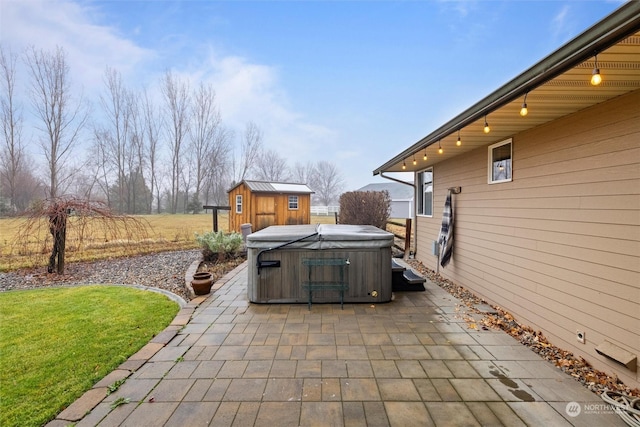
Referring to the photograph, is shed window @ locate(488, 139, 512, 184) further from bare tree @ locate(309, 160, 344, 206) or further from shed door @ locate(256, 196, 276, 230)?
bare tree @ locate(309, 160, 344, 206)

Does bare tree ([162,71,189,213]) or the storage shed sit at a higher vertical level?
bare tree ([162,71,189,213])

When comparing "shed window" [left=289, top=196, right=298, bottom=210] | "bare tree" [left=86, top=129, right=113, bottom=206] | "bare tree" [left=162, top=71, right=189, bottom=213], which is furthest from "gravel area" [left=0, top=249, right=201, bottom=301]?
"bare tree" [left=162, top=71, right=189, bottom=213]

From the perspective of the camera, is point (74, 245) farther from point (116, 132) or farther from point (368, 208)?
point (116, 132)

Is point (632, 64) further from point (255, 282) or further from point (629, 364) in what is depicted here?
point (255, 282)

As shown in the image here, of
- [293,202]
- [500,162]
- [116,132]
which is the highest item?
[116,132]

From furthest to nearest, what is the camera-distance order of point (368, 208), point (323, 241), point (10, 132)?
point (10, 132) < point (368, 208) < point (323, 241)

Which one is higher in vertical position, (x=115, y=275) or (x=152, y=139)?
(x=152, y=139)

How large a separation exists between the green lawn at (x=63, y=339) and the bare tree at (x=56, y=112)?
14424 millimetres

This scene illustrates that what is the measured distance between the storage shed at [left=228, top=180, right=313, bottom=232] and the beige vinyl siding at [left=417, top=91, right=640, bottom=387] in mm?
9445

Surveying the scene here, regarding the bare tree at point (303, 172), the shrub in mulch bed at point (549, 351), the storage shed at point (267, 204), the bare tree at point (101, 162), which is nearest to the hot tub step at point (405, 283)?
the shrub in mulch bed at point (549, 351)

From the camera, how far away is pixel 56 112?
15062 millimetres

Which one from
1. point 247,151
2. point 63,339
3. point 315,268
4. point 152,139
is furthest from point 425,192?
point 152,139

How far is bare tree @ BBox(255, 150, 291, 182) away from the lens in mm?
30709

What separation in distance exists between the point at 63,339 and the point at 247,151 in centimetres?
2432
